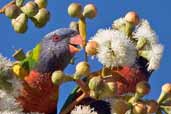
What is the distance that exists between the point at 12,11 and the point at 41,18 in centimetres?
11

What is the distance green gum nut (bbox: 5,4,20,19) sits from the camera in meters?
1.67

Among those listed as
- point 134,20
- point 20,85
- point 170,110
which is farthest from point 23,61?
point 170,110

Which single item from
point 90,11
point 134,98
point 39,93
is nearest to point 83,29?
point 90,11

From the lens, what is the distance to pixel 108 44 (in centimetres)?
176

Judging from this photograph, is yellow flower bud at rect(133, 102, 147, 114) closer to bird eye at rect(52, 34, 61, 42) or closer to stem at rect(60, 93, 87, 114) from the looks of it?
stem at rect(60, 93, 87, 114)

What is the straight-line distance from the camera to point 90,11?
1803 mm

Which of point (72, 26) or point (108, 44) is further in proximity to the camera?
point (72, 26)

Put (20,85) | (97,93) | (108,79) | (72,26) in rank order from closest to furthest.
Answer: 1. (97,93)
2. (108,79)
3. (20,85)
4. (72,26)

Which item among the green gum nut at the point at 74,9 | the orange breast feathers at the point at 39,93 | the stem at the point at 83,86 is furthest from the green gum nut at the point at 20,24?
the orange breast feathers at the point at 39,93

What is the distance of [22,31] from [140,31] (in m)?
0.50

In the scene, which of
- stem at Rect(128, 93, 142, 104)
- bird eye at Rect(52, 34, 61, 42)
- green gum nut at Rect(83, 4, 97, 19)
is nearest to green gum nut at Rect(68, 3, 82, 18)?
green gum nut at Rect(83, 4, 97, 19)

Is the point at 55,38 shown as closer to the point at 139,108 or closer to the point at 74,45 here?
the point at 74,45

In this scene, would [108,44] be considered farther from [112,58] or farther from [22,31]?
[22,31]

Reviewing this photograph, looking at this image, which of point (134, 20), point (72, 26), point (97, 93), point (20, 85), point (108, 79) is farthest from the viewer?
point (72, 26)
